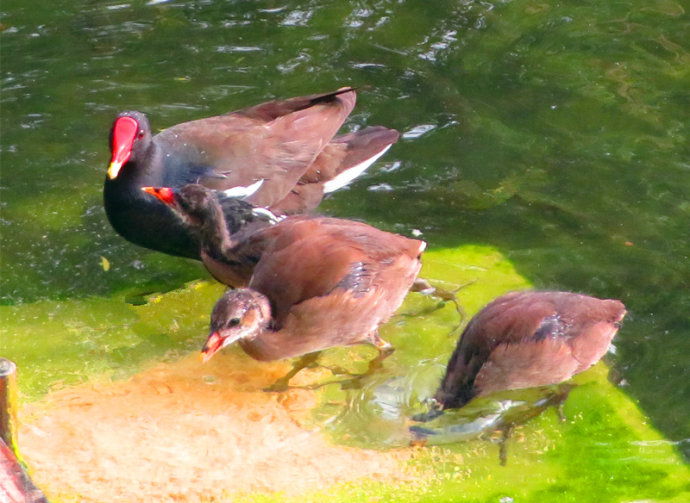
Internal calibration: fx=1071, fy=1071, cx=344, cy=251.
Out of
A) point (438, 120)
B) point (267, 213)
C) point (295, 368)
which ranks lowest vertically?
point (295, 368)

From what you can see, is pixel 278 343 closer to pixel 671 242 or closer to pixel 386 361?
pixel 386 361

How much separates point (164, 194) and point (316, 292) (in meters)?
1.13

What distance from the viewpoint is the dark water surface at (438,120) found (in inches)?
213

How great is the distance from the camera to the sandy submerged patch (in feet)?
13.3

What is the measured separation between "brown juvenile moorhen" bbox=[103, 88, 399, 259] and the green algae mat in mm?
384

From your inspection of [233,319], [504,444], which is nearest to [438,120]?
[233,319]

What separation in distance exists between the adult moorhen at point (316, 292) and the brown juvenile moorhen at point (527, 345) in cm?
43

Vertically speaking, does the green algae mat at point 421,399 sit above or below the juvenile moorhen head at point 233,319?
below

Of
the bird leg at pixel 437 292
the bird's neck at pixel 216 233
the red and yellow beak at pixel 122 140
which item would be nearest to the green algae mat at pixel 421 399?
the bird leg at pixel 437 292

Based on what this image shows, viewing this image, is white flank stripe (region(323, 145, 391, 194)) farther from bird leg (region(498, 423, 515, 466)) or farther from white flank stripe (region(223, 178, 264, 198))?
bird leg (region(498, 423, 515, 466))

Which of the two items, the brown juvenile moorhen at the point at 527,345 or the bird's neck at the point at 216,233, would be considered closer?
the brown juvenile moorhen at the point at 527,345

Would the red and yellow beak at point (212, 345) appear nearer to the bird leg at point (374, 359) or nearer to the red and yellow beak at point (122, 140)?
the bird leg at point (374, 359)

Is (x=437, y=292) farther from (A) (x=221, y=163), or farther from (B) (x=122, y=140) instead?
(B) (x=122, y=140)

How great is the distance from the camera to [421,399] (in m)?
4.49
